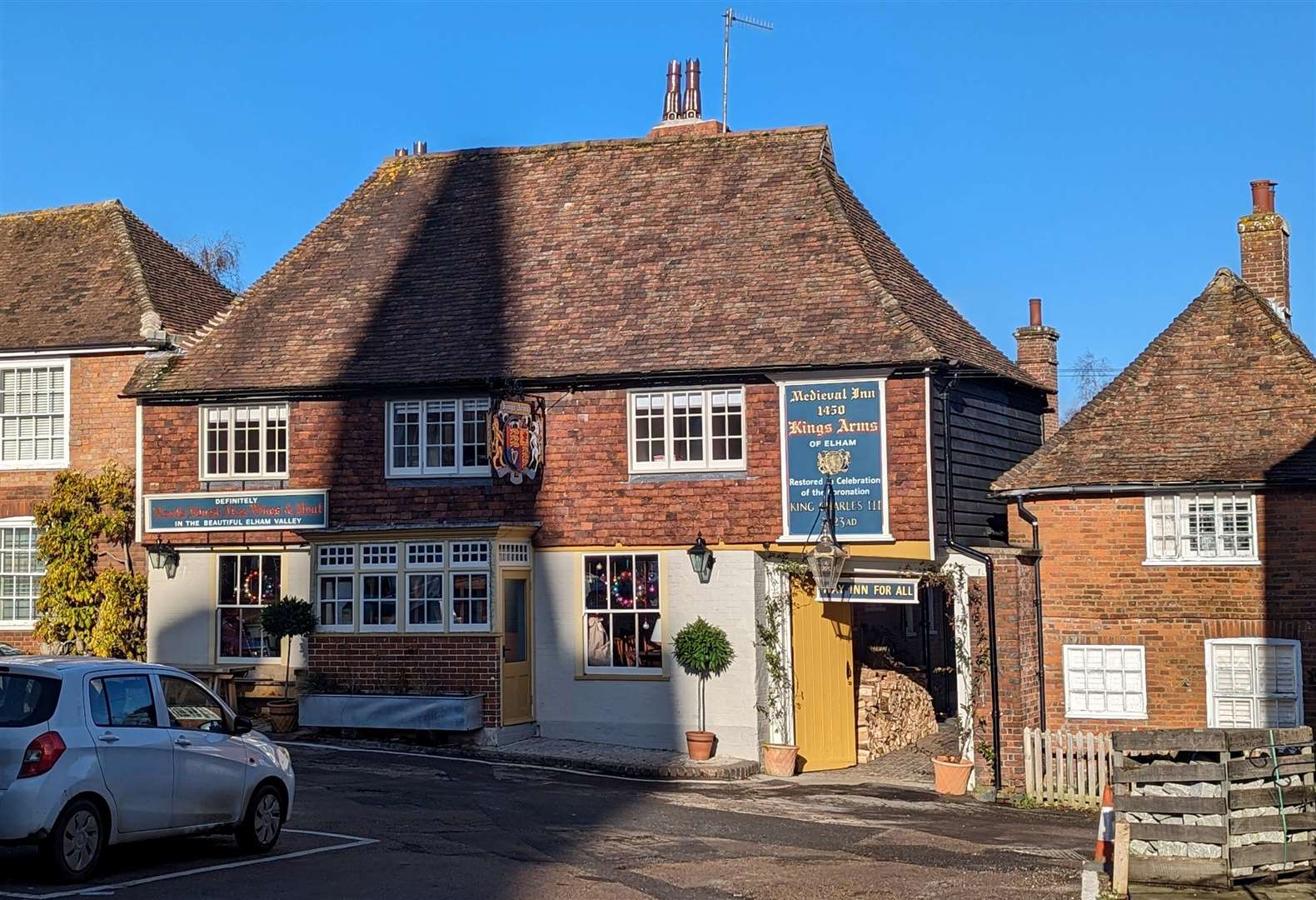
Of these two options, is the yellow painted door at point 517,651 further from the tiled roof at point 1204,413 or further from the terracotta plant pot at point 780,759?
the tiled roof at point 1204,413

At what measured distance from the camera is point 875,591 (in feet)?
74.4

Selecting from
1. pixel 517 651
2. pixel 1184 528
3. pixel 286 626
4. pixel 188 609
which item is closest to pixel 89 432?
pixel 188 609

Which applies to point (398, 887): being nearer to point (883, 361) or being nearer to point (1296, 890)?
point (1296, 890)

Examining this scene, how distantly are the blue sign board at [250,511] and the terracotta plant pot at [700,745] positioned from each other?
7014 mm

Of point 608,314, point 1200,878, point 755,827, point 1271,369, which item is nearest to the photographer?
point 1200,878

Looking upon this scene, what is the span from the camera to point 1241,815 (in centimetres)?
1375

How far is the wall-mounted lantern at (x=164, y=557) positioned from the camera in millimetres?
26031

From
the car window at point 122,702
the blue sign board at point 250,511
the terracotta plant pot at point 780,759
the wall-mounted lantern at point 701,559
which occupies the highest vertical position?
the blue sign board at point 250,511

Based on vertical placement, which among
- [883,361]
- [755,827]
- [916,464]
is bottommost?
[755,827]

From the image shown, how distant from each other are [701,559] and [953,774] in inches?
197

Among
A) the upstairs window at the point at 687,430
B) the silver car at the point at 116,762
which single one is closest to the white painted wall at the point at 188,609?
the upstairs window at the point at 687,430

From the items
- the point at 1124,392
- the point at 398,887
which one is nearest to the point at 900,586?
the point at 1124,392

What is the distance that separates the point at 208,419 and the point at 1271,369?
1711 cm

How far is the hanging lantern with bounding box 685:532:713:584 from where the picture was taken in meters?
23.6
